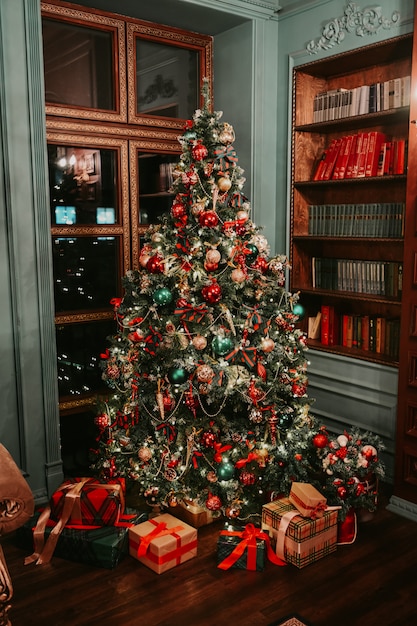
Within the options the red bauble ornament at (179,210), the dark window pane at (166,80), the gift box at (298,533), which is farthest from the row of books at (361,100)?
the gift box at (298,533)

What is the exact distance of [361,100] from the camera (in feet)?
11.7

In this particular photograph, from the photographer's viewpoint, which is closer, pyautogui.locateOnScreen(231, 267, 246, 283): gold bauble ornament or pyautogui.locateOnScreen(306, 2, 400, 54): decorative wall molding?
pyautogui.locateOnScreen(231, 267, 246, 283): gold bauble ornament

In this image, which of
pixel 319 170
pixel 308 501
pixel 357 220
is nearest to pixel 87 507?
pixel 308 501

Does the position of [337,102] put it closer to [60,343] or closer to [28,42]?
[28,42]

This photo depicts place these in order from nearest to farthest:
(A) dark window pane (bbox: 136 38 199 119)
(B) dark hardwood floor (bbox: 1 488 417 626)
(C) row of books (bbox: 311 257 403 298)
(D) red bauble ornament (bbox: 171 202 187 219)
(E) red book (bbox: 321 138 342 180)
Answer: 1. (B) dark hardwood floor (bbox: 1 488 417 626)
2. (D) red bauble ornament (bbox: 171 202 187 219)
3. (C) row of books (bbox: 311 257 403 298)
4. (E) red book (bbox: 321 138 342 180)
5. (A) dark window pane (bbox: 136 38 199 119)

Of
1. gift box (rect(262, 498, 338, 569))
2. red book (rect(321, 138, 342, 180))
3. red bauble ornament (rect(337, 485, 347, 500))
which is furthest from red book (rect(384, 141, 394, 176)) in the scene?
gift box (rect(262, 498, 338, 569))

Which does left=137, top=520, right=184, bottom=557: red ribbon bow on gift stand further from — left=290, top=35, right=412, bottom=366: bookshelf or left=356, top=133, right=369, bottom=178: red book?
left=356, top=133, right=369, bottom=178: red book

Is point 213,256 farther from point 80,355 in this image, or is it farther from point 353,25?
point 353,25

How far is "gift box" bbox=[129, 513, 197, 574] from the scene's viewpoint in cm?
270

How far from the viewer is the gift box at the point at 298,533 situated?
2.72 meters

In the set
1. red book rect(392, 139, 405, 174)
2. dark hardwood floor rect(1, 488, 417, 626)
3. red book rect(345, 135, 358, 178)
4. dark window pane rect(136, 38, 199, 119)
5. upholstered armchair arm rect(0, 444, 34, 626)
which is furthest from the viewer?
dark window pane rect(136, 38, 199, 119)

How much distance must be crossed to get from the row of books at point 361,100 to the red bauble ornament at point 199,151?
1201 millimetres

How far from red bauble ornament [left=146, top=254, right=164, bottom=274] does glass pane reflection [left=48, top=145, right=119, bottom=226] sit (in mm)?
972

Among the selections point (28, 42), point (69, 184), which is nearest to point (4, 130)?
point (28, 42)
